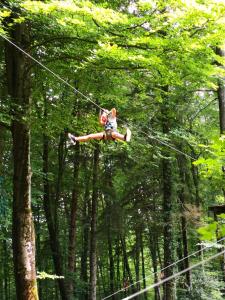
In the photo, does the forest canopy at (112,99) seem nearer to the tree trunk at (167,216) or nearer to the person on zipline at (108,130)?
the tree trunk at (167,216)

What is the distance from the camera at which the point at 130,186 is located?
1816cm

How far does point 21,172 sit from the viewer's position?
7418 millimetres

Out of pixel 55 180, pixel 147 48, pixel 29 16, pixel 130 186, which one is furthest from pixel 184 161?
pixel 29 16

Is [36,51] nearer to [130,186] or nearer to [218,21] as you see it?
[218,21]

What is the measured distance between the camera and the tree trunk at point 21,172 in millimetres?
7012

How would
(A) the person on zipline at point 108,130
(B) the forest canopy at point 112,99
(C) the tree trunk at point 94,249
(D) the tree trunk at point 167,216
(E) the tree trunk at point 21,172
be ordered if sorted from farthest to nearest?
(C) the tree trunk at point 94,249 < (D) the tree trunk at point 167,216 < (A) the person on zipline at point 108,130 < (E) the tree trunk at point 21,172 < (B) the forest canopy at point 112,99

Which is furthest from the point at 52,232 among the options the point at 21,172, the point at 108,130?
the point at 108,130

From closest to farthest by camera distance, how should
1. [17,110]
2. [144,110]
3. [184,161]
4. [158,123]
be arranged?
1. [17,110]
2. [144,110]
3. [158,123]
4. [184,161]

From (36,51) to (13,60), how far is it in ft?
4.05

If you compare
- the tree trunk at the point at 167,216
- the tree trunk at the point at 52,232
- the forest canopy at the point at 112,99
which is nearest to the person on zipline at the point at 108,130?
the forest canopy at the point at 112,99

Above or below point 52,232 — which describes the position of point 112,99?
above

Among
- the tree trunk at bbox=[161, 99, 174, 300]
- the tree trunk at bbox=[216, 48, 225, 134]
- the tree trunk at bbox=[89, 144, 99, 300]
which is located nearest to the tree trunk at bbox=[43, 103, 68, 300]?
the tree trunk at bbox=[89, 144, 99, 300]

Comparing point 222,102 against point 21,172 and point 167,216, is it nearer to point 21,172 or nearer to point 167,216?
point 167,216

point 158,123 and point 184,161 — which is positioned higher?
point 158,123
